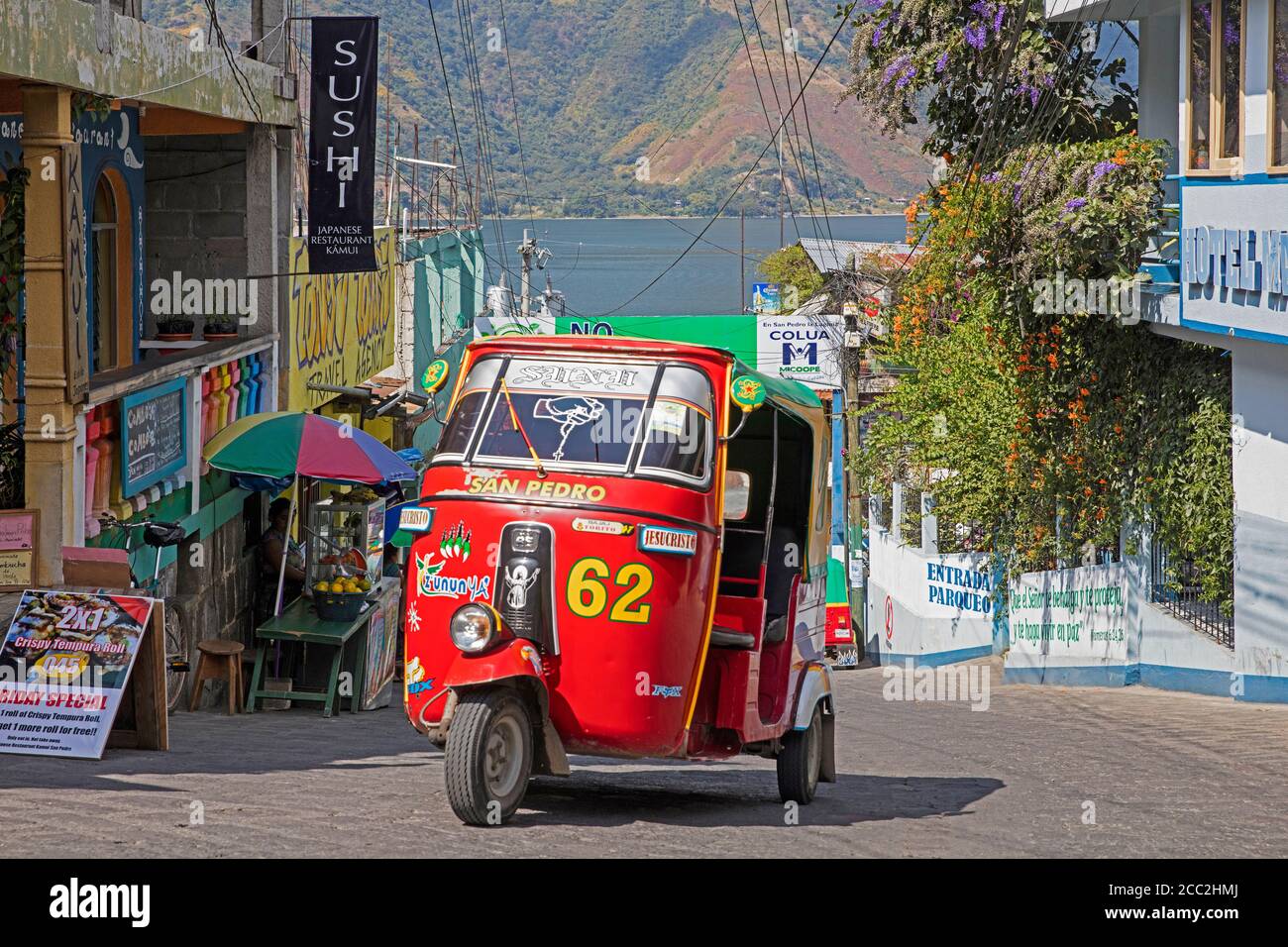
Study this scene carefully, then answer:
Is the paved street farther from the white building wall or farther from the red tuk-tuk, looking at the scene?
the white building wall

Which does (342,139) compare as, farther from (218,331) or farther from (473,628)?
(473,628)

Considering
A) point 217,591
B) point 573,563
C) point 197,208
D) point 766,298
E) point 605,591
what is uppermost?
point 766,298

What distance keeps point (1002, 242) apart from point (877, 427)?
9.37m

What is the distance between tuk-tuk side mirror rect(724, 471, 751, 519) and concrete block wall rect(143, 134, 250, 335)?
35.9 feet

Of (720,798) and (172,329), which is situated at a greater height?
(172,329)

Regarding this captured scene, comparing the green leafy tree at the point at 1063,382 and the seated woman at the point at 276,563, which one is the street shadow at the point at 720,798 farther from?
the green leafy tree at the point at 1063,382

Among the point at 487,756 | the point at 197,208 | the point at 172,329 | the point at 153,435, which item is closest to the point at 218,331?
the point at 172,329

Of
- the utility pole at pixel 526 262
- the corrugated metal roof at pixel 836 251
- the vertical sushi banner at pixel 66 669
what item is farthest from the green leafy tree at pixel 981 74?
the utility pole at pixel 526 262

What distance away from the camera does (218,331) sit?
18219mm

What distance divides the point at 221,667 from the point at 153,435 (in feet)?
7.21

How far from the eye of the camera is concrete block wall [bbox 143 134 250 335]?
724 inches

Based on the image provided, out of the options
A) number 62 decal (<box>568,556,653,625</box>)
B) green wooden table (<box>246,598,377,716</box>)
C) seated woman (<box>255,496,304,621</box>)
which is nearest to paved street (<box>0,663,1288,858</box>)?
green wooden table (<box>246,598,377,716</box>)

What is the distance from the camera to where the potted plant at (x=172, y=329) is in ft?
58.0

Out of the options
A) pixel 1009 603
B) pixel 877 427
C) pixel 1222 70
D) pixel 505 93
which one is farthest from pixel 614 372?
pixel 505 93
